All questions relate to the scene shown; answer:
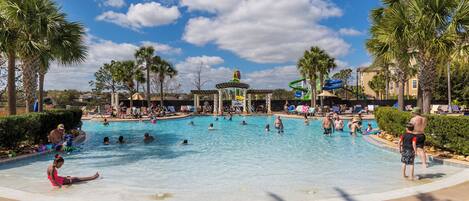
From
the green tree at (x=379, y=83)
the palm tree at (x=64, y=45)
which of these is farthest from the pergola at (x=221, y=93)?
the green tree at (x=379, y=83)

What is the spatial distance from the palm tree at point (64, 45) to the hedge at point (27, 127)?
85.9 inches

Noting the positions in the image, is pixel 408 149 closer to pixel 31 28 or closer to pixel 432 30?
pixel 432 30

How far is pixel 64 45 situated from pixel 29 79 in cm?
188

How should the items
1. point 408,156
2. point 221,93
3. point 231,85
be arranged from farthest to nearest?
point 221,93 < point 231,85 < point 408,156

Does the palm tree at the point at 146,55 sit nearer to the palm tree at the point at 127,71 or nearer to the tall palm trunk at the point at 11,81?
the palm tree at the point at 127,71

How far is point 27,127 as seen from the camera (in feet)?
35.8

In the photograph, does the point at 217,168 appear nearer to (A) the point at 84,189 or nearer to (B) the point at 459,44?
(A) the point at 84,189

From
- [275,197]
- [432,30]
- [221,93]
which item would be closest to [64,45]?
[275,197]

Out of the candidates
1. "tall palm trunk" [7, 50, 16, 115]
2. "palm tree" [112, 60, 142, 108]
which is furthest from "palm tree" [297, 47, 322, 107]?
"tall palm trunk" [7, 50, 16, 115]

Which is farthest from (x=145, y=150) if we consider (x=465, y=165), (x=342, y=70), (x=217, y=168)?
(x=342, y=70)

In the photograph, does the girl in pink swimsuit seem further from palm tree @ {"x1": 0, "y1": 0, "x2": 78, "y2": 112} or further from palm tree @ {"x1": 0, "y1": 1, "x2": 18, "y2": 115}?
palm tree @ {"x1": 0, "y1": 0, "x2": 78, "y2": 112}

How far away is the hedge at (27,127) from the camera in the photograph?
985cm

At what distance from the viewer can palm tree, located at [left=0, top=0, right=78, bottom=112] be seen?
452 inches

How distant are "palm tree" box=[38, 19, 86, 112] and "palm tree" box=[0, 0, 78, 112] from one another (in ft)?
0.50
